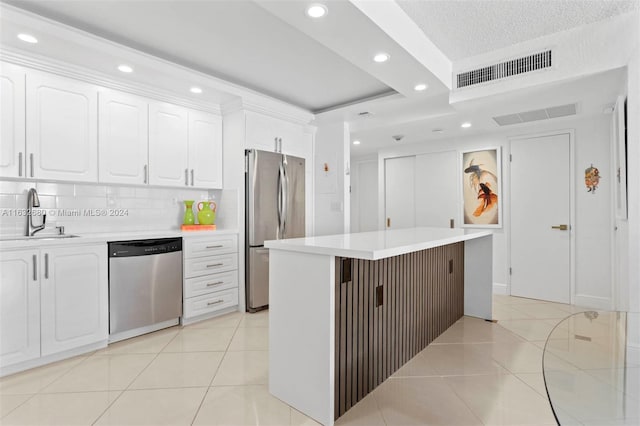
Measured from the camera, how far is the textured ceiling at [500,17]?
2.24m

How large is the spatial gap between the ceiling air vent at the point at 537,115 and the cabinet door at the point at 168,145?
3527 millimetres

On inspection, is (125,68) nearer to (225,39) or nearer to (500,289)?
(225,39)

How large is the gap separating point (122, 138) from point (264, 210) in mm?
1558

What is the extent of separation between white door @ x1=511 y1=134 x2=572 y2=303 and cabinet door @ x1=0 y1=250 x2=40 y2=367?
16.4 feet

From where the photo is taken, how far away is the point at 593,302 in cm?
377

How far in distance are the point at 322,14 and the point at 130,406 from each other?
8.25ft

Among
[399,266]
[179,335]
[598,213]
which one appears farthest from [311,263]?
[598,213]

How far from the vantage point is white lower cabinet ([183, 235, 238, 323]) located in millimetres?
3211

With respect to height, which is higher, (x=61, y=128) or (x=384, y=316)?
(x=61, y=128)

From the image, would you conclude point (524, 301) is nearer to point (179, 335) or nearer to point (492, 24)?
point (492, 24)

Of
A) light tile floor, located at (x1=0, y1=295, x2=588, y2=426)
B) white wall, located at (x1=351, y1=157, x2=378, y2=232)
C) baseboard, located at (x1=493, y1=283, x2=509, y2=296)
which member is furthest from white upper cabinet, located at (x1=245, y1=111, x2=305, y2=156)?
baseboard, located at (x1=493, y1=283, x2=509, y2=296)

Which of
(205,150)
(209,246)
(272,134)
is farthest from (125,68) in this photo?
(209,246)

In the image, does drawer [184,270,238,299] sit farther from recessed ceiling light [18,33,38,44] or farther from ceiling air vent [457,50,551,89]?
ceiling air vent [457,50,551,89]

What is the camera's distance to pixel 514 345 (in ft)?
8.69
